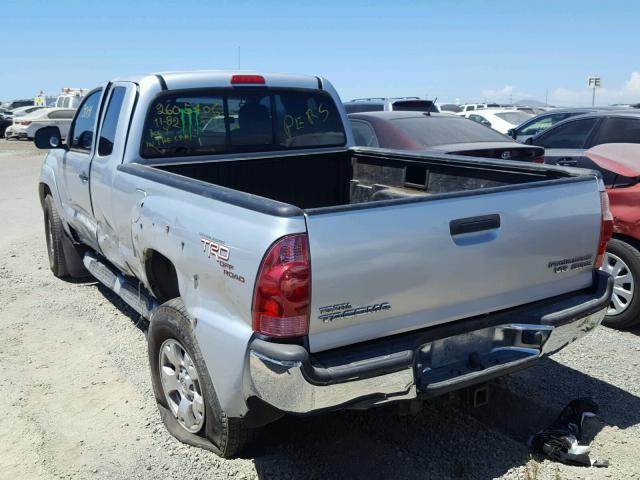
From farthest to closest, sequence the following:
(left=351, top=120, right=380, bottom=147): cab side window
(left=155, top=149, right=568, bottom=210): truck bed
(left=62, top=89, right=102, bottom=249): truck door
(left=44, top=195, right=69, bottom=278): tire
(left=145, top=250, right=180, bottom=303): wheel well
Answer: (left=351, top=120, right=380, bottom=147): cab side window < (left=44, top=195, right=69, bottom=278): tire < (left=62, top=89, right=102, bottom=249): truck door < (left=155, top=149, right=568, bottom=210): truck bed < (left=145, top=250, right=180, bottom=303): wheel well

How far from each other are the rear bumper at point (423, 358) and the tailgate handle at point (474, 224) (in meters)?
0.47

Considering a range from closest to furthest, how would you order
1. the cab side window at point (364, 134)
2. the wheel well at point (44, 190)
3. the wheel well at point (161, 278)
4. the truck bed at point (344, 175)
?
the wheel well at point (161, 278)
the truck bed at point (344, 175)
the wheel well at point (44, 190)
the cab side window at point (364, 134)

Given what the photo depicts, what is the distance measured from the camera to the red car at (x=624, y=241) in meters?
5.08

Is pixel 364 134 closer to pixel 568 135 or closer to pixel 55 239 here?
pixel 568 135

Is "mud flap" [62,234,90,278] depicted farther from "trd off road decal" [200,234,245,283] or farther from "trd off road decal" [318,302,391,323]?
"trd off road decal" [318,302,391,323]

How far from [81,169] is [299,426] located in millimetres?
2724

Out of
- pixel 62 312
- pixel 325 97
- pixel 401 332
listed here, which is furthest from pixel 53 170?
pixel 401 332

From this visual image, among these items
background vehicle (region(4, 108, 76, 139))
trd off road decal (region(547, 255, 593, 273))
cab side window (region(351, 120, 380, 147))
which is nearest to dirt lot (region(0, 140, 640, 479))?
trd off road decal (region(547, 255, 593, 273))

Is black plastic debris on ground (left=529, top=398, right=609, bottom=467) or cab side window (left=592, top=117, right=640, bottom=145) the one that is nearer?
black plastic debris on ground (left=529, top=398, right=609, bottom=467)

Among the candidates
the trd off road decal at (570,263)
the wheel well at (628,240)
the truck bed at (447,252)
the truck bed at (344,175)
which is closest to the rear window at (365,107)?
the truck bed at (344,175)

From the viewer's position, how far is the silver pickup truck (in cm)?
263

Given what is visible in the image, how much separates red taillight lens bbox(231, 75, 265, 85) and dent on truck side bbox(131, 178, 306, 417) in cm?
152

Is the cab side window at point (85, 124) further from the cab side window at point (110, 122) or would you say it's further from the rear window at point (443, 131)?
the rear window at point (443, 131)

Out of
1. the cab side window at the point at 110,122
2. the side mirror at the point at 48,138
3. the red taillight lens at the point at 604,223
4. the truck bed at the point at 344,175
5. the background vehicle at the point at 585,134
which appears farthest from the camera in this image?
the background vehicle at the point at 585,134
